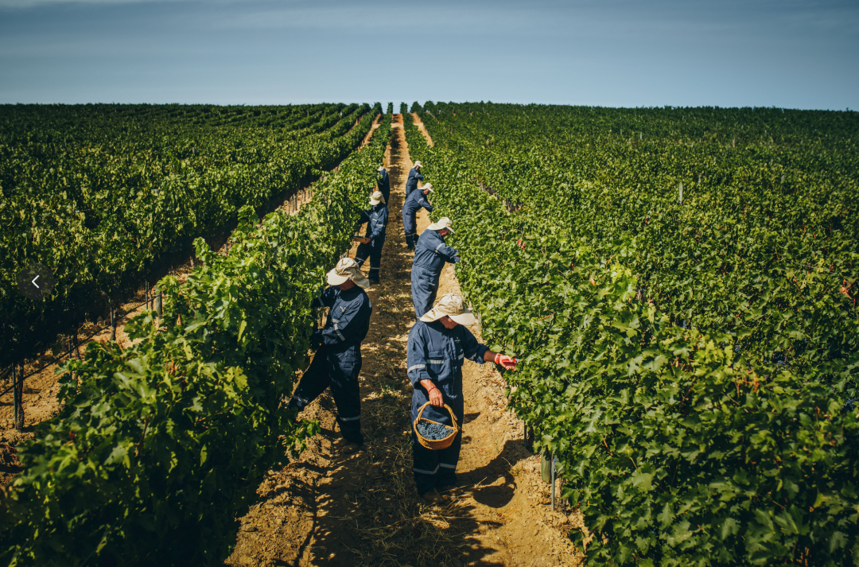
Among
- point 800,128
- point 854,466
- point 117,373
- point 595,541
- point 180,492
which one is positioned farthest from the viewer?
point 800,128

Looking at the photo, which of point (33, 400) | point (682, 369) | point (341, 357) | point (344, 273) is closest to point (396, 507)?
point (341, 357)

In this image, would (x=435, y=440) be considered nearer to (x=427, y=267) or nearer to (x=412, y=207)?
(x=427, y=267)

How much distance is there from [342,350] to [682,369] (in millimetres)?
3164

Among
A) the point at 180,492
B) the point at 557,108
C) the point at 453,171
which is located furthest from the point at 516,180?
the point at 557,108

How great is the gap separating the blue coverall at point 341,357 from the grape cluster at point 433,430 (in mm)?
1017

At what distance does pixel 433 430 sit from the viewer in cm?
404

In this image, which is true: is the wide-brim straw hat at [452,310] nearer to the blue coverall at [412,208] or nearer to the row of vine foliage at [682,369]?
the row of vine foliage at [682,369]

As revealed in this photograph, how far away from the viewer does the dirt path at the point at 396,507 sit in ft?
12.5

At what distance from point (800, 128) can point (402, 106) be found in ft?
183

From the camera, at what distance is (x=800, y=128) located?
153 ft

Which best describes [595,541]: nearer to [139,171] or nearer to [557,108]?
[139,171]

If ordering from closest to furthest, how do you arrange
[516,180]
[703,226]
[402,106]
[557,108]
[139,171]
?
1. [703,226]
2. [516,180]
3. [139,171]
4. [557,108]
5. [402,106]

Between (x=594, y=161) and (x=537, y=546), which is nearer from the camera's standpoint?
(x=537, y=546)

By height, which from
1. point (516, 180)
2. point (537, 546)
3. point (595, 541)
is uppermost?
point (516, 180)
